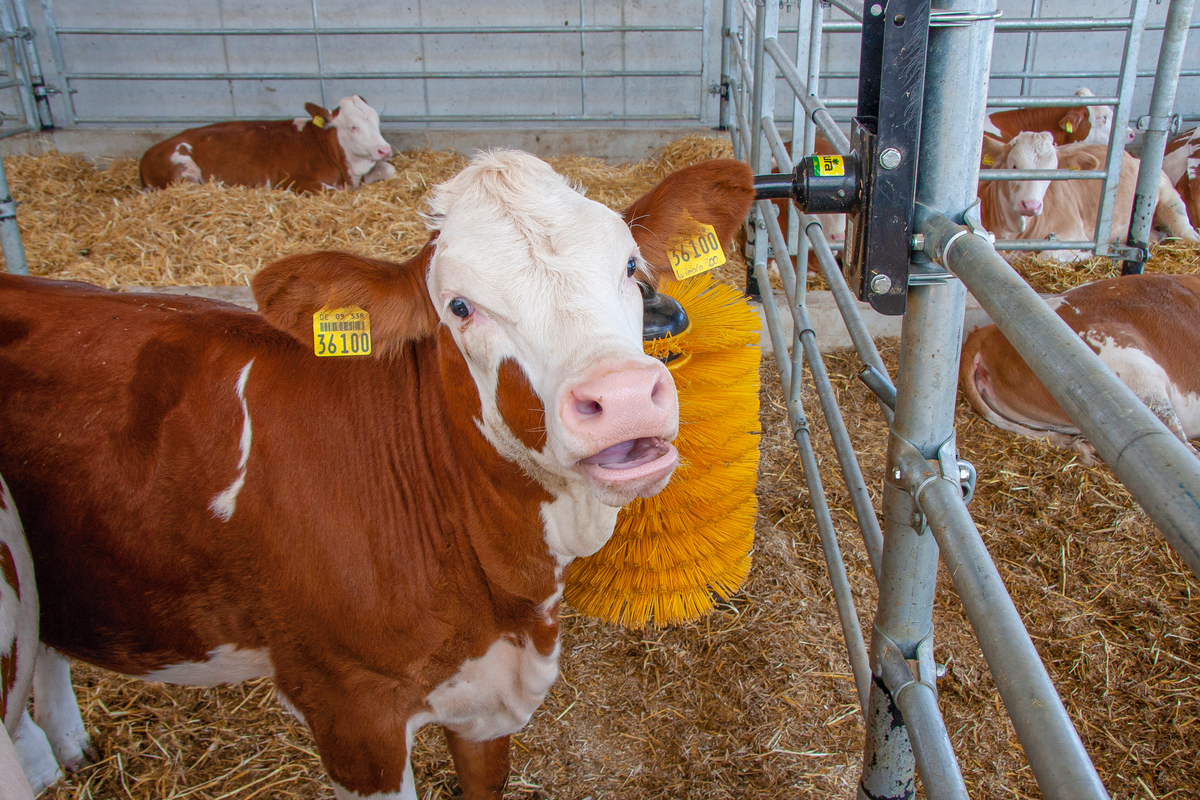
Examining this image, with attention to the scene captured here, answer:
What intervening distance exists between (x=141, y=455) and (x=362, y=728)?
83 cm

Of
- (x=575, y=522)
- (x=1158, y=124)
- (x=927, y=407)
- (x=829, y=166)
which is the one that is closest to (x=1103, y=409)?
(x=927, y=407)

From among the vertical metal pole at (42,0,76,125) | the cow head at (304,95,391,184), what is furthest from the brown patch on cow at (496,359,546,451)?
the vertical metal pole at (42,0,76,125)

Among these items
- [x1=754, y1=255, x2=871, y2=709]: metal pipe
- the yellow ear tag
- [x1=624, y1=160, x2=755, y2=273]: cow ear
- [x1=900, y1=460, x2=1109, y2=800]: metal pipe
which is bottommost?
[x1=754, y1=255, x2=871, y2=709]: metal pipe

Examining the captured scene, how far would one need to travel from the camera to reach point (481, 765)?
2.16m

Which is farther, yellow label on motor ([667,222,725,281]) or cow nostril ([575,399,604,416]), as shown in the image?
yellow label on motor ([667,222,725,281])

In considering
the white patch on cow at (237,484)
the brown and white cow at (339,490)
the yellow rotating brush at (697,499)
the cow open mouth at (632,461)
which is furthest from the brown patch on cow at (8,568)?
the yellow rotating brush at (697,499)

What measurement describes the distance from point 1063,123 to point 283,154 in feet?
23.1

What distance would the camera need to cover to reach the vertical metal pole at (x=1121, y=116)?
4.16 meters

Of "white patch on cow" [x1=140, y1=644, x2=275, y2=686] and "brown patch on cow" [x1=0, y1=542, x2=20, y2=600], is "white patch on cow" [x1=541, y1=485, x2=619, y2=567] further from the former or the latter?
"brown patch on cow" [x1=0, y1=542, x2=20, y2=600]

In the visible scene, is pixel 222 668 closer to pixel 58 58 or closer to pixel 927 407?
pixel 927 407

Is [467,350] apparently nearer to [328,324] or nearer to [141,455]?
[328,324]

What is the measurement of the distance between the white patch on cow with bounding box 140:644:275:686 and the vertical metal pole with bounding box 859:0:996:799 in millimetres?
1442

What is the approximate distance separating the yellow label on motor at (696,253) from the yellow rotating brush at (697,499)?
223mm

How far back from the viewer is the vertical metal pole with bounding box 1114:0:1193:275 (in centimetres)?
418
